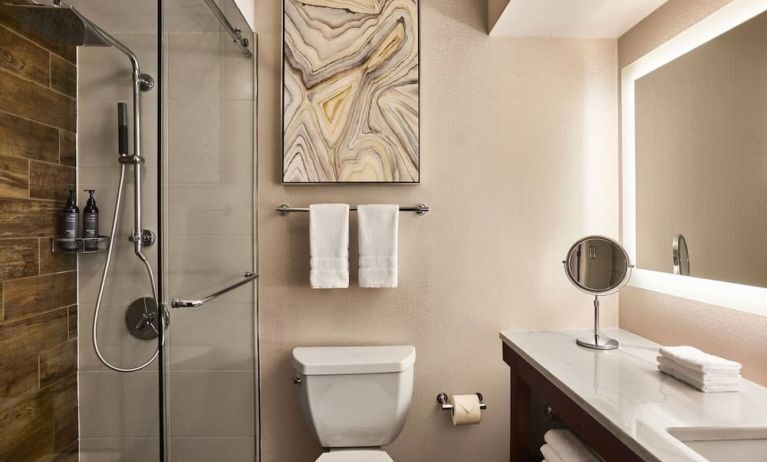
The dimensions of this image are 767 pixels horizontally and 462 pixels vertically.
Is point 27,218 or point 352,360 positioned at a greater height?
point 27,218

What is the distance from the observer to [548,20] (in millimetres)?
1751

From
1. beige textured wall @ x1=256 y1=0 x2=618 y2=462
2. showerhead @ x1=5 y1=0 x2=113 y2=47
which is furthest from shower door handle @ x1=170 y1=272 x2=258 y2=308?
showerhead @ x1=5 y1=0 x2=113 y2=47

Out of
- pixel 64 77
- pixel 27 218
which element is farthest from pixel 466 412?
pixel 64 77

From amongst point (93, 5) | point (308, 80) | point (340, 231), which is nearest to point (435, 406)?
point (340, 231)

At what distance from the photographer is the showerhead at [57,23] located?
2.69 ft

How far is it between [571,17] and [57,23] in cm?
166

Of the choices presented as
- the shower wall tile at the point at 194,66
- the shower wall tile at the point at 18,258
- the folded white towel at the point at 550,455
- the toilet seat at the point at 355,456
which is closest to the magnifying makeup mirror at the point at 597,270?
the folded white towel at the point at 550,455

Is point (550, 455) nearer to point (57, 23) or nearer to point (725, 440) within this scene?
point (725, 440)

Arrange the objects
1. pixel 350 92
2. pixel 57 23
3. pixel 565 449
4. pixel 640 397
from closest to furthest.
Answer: pixel 57 23
pixel 640 397
pixel 565 449
pixel 350 92

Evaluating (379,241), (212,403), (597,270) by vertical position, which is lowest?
(212,403)

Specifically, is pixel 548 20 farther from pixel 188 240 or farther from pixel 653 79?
pixel 188 240

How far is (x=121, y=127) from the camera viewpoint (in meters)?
0.98

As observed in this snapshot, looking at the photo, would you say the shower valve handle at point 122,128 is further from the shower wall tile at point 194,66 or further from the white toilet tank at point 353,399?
the white toilet tank at point 353,399

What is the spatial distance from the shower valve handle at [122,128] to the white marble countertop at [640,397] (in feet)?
4.04
